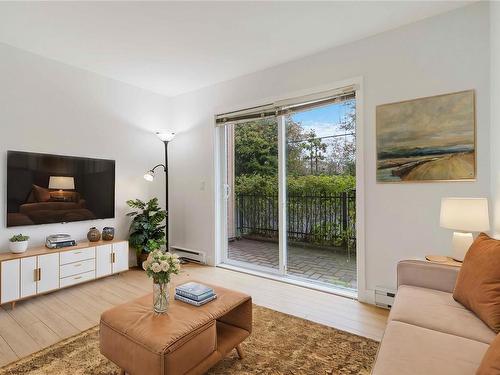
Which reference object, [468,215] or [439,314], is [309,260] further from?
[439,314]

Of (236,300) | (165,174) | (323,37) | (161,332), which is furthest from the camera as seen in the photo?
(165,174)

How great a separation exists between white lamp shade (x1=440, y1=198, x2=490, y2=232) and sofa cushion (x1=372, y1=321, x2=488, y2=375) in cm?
94

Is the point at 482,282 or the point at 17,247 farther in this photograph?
the point at 17,247

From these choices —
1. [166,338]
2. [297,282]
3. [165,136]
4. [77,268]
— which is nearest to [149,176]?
[165,136]

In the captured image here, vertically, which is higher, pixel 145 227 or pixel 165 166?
pixel 165 166

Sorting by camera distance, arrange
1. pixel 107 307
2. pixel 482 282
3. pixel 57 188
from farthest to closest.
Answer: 1. pixel 57 188
2. pixel 107 307
3. pixel 482 282

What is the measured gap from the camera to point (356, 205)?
2.81m

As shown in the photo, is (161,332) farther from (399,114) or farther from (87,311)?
(399,114)

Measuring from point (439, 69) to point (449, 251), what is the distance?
5.20 ft

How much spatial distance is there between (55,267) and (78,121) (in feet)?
5.76

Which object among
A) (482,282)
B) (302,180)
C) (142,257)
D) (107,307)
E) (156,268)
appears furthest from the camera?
(142,257)

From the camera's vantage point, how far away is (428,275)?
191 cm

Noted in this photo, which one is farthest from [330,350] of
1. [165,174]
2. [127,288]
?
[165,174]

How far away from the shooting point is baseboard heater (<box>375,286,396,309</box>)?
8.37ft
